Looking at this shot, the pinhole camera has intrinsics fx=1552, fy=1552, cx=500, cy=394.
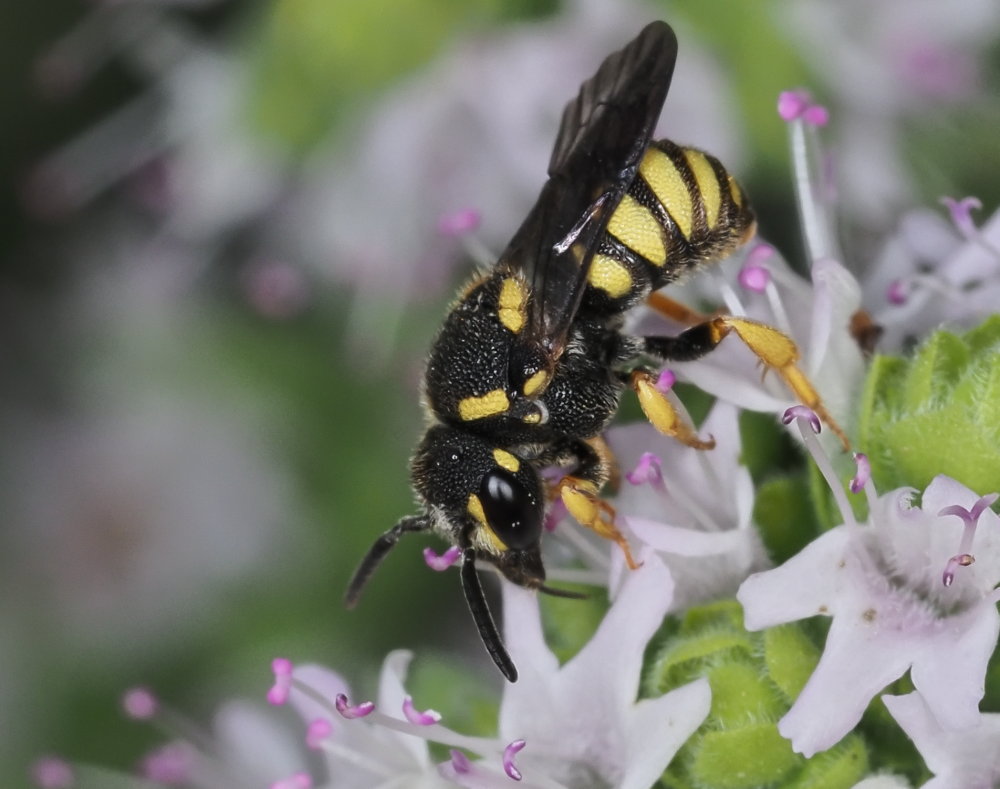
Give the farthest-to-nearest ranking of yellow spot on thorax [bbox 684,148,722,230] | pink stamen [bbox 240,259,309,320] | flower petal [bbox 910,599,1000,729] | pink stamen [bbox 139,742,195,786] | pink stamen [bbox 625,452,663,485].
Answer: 1. pink stamen [bbox 240,259,309,320]
2. pink stamen [bbox 139,742,195,786]
3. yellow spot on thorax [bbox 684,148,722,230]
4. pink stamen [bbox 625,452,663,485]
5. flower petal [bbox 910,599,1000,729]

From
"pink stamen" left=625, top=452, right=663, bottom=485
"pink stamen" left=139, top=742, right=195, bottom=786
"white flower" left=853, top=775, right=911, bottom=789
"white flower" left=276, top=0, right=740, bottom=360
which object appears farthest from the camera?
"white flower" left=276, top=0, right=740, bottom=360

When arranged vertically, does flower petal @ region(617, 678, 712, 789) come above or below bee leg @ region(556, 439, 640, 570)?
below

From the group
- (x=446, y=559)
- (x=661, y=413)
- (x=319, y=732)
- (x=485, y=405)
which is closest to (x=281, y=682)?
(x=319, y=732)

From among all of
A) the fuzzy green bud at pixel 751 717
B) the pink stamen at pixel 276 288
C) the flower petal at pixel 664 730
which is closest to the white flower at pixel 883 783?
the fuzzy green bud at pixel 751 717

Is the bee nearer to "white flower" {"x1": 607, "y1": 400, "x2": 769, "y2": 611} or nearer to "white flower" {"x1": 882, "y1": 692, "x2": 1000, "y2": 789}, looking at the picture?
"white flower" {"x1": 607, "y1": 400, "x2": 769, "y2": 611}

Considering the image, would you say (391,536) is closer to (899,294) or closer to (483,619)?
(483,619)

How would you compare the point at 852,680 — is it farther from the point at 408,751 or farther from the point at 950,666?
the point at 408,751

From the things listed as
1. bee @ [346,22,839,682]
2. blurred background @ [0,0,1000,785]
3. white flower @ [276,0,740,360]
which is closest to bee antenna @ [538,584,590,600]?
bee @ [346,22,839,682]
